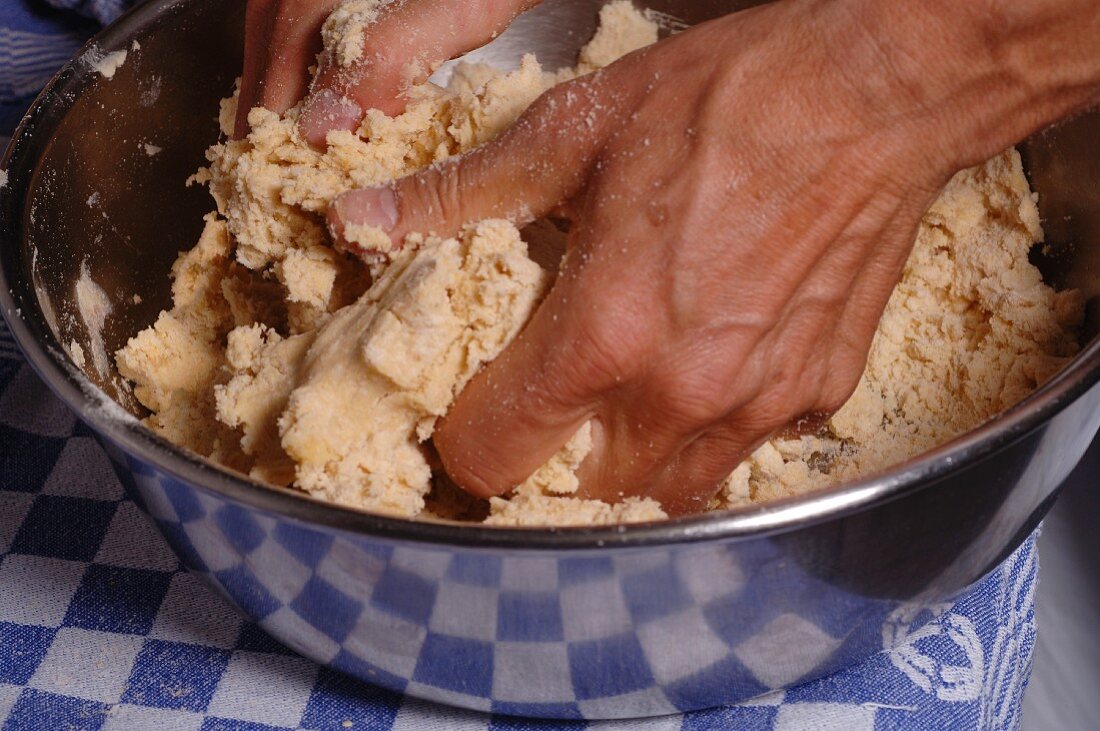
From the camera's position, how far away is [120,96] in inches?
37.8

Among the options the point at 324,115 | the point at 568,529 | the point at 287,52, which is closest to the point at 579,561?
the point at 568,529

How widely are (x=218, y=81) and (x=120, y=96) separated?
0.38 ft

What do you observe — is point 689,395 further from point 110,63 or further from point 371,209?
point 110,63

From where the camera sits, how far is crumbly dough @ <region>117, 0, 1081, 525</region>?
2.32 ft

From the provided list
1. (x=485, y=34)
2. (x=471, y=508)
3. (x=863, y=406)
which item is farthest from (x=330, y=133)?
(x=863, y=406)

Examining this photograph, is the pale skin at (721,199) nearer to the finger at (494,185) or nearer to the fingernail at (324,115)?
the finger at (494,185)

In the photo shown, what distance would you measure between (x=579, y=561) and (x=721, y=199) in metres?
0.24

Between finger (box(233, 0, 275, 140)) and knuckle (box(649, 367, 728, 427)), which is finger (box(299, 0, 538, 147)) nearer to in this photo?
finger (box(233, 0, 275, 140))

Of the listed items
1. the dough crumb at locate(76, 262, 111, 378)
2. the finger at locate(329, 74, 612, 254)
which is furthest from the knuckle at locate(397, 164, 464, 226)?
the dough crumb at locate(76, 262, 111, 378)

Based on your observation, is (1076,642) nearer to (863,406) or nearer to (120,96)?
(863,406)

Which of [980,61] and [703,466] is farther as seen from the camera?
[703,466]

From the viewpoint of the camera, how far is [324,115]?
2.82ft

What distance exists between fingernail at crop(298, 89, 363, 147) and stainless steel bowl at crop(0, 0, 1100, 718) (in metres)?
0.21

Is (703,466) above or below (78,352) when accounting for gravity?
below
